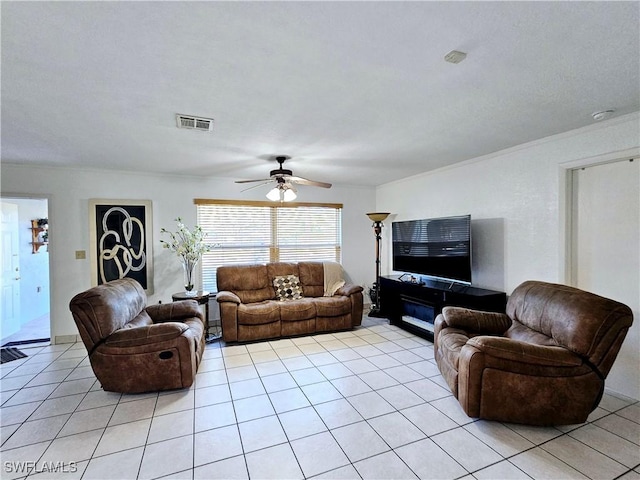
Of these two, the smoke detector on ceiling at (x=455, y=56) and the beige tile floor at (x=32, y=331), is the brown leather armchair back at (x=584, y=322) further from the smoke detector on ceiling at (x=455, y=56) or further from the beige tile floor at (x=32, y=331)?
the beige tile floor at (x=32, y=331)

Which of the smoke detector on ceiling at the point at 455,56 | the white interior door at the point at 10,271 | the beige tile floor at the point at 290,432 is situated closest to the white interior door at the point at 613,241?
the beige tile floor at the point at 290,432

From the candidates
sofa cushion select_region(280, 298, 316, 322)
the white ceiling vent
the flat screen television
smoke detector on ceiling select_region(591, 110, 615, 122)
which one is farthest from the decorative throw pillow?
smoke detector on ceiling select_region(591, 110, 615, 122)

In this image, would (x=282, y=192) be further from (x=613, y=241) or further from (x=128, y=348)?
(x=613, y=241)

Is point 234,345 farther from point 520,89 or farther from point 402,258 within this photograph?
point 520,89

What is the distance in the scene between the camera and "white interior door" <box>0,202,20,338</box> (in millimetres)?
4582

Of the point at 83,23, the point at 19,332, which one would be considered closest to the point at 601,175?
the point at 83,23

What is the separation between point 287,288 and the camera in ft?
15.9

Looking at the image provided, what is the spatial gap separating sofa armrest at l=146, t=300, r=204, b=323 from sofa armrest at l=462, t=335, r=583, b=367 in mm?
3059

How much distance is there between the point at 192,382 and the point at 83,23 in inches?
110

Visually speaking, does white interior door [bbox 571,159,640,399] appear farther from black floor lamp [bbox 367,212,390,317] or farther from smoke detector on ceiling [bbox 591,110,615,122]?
black floor lamp [bbox 367,212,390,317]

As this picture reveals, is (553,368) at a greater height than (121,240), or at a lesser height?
lesser

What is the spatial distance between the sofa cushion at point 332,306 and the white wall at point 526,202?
1.85m

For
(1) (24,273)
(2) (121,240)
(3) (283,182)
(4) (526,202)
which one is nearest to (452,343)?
(4) (526,202)

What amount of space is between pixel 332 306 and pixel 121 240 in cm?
326
